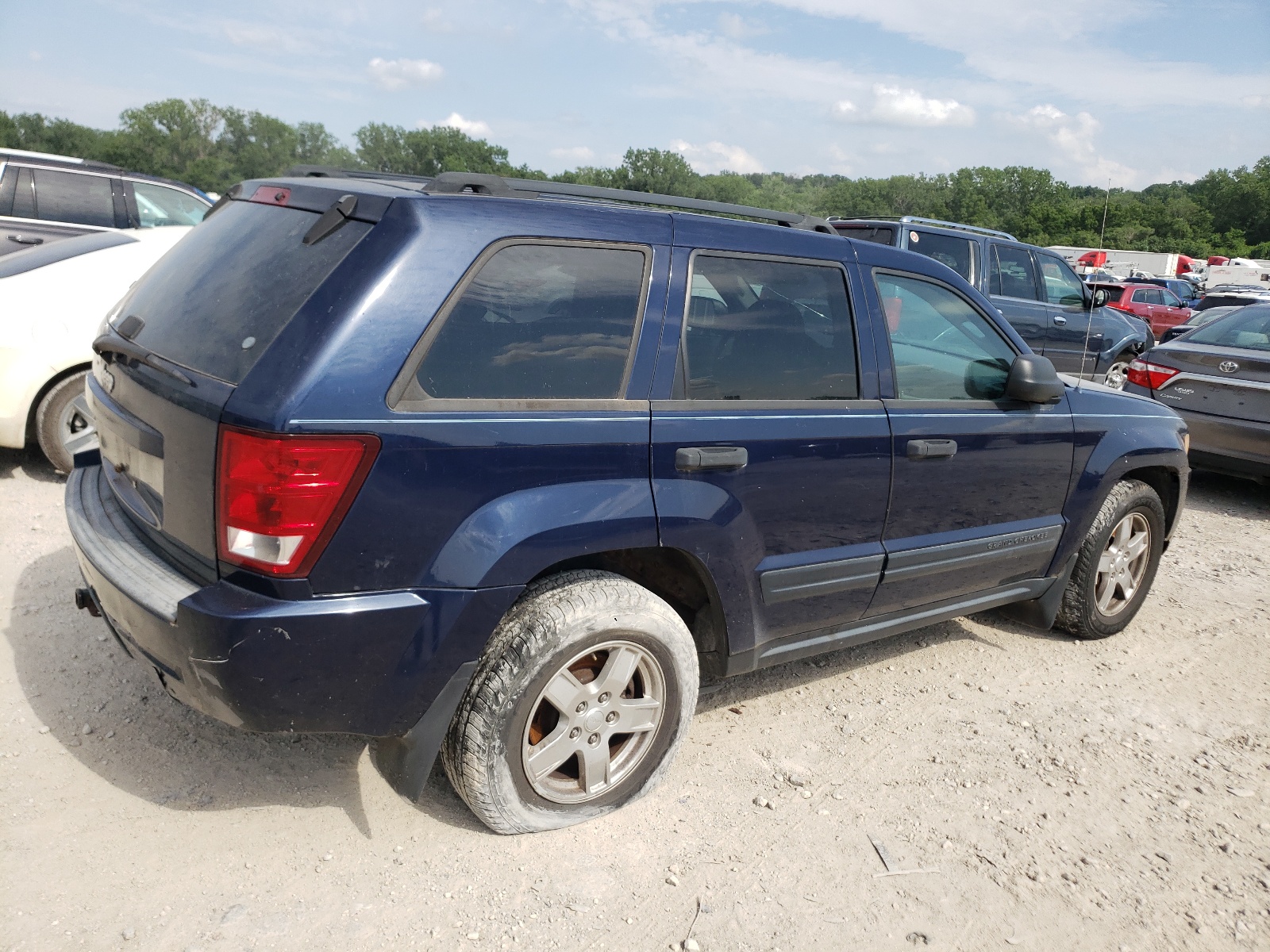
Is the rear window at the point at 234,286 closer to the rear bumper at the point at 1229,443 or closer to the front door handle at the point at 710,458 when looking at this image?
the front door handle at the point at 710,458

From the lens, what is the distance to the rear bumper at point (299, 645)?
7.41 ft

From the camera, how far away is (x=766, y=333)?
3.15 metres

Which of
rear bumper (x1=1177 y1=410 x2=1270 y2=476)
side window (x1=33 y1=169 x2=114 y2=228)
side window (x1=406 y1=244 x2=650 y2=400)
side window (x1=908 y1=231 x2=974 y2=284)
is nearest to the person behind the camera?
side window (x1=406 y1=244 x2=650 y2=400)

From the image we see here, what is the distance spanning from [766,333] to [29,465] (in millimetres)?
5050

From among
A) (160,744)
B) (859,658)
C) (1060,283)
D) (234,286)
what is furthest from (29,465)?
(1060,283)

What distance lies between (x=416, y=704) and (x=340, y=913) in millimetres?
582

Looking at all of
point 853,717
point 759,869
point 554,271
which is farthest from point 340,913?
point 853,717

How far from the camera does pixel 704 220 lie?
3018 mm

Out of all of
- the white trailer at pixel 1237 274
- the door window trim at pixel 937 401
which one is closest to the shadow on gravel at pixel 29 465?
the door window trim at pixel 937 401

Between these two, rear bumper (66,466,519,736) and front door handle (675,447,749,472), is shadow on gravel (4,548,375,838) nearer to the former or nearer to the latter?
rear bumper (66,466,519,736)

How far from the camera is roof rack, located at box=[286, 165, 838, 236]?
2.67 metres

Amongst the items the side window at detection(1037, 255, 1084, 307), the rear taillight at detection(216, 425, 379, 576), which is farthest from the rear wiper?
the side window at detection(1037, 255, 1084, 307)

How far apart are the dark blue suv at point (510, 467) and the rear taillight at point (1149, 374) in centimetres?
499

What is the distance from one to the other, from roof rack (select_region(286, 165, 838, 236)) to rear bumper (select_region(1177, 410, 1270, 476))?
5.16 metres
